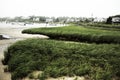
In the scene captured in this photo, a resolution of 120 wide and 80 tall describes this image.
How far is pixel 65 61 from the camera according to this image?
9906 mm

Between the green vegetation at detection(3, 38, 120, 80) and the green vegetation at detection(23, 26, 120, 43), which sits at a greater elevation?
the green vegetation at detection(23, 26, 120, 43)

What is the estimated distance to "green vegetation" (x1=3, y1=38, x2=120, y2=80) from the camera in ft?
28.8

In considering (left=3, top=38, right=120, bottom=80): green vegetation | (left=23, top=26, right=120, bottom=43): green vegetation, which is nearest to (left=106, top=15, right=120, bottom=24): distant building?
(left=23, top=26, right=120, bottom=43): green vegetation

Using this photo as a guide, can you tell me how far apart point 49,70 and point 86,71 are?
2.00 metres

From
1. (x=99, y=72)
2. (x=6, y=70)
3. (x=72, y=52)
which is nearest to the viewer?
(x=99, y=72)

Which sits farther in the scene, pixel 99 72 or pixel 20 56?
pixel 20 56

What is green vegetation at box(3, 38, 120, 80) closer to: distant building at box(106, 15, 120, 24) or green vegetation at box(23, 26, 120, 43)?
green vegetation at box(23, 26, 120, 43)

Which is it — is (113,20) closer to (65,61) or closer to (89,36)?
(89,36)

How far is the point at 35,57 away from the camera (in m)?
11.3

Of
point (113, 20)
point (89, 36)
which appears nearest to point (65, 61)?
point (89, 36)

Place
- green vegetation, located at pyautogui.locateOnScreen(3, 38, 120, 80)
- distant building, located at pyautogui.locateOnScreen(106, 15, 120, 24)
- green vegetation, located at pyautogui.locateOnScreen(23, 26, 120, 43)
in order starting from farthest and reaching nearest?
1. distant building, located at pyautogui.locateOnScreen(106, 15, 120, 24)
2. green vegetation, located at pyautogui.locateOnScreen(23, 26, 120, 43)
3. green vegetation, located at pyautogui.locateOnScreen(3, 38, 120, 80)

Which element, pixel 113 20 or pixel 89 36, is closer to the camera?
pixel 89 36

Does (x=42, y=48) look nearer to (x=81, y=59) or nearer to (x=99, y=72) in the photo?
(x=81, y=59)

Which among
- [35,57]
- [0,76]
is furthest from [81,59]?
[0,76]
